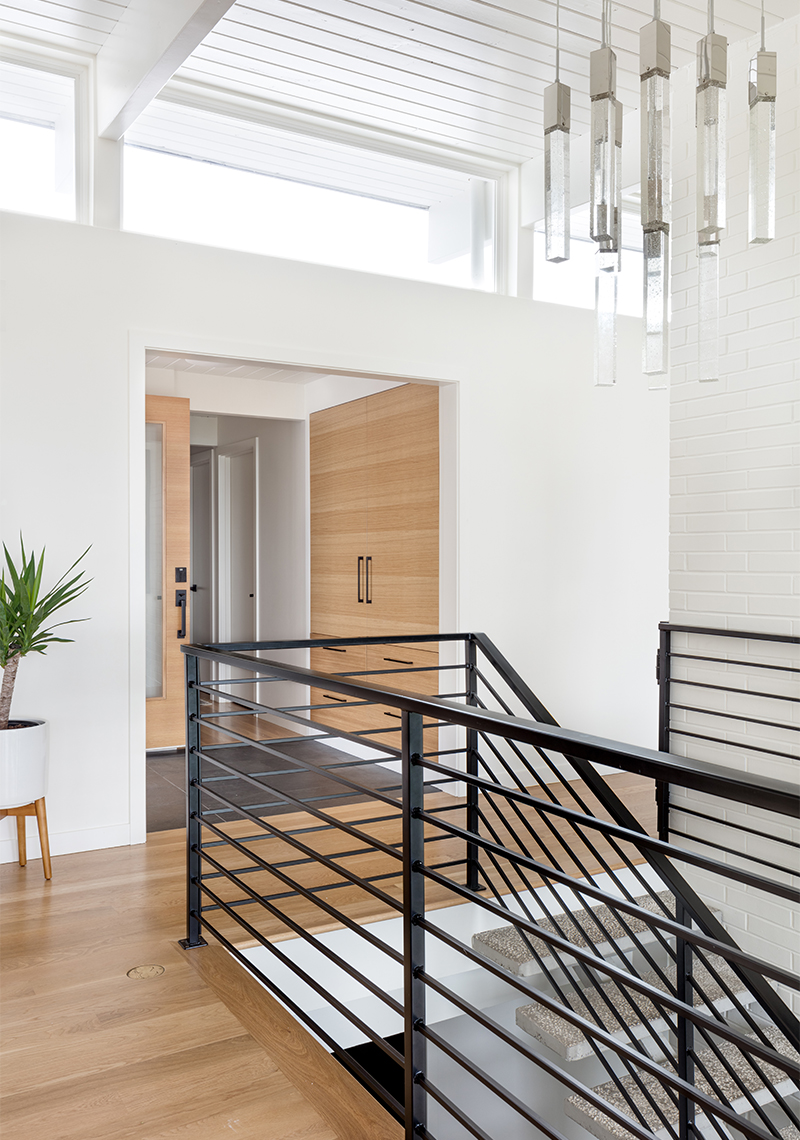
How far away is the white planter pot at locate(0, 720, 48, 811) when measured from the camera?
3102 millimetres

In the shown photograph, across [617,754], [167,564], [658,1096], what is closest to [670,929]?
[617,754]

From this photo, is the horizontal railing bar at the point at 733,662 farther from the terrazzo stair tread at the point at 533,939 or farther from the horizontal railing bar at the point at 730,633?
the terrazzo stair tread at the point at 533,939

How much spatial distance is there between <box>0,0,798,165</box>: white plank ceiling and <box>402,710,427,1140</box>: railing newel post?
2.78 meters

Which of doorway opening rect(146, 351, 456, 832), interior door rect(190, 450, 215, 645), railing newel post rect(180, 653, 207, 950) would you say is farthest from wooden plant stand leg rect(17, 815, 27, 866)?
interior door rect(190, 450, 215, 645)

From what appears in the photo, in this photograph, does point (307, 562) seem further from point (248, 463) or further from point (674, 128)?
point (674, 128)

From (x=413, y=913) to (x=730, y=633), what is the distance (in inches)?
80.8

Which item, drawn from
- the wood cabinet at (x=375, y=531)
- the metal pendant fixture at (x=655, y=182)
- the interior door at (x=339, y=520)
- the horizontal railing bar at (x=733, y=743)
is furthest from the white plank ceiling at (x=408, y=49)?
the horizontal railing bar at (x=733, y=743)

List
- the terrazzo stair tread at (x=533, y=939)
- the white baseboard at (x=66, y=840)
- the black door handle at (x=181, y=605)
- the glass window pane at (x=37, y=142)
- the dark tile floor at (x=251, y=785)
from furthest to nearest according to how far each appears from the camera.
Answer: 1. the black door handle at (x=181, y=605)
2. the dark tile floor at (x=251, y=785)
3. the glass window pane at (x=37, y=142)
4. the white baseboard at (x=66, y=840)
5. the terrazzo stair tread at (x=533, y=939)

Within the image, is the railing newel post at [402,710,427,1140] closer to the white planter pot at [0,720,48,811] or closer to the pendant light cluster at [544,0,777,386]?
the pendant light cluster at [544,0,777,386]

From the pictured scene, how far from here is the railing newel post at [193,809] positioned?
2576 mm

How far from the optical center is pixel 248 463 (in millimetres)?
7137

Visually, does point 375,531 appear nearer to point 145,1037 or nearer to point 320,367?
point 320,367

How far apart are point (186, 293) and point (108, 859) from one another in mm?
2296

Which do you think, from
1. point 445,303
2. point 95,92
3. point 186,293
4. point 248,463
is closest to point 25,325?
point 186,293
